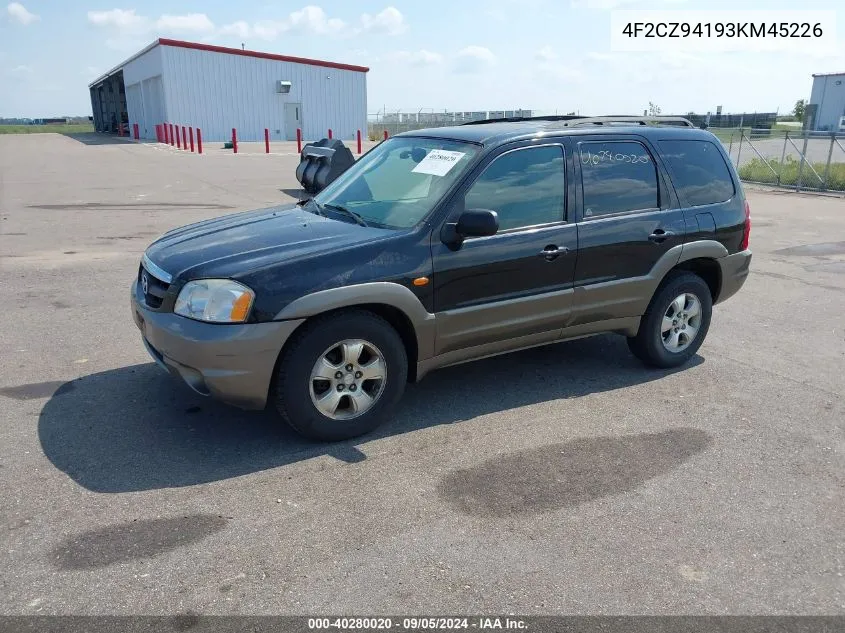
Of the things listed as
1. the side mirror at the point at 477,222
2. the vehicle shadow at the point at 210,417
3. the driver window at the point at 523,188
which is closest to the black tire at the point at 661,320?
the vehicle shadow at the point at 210,417

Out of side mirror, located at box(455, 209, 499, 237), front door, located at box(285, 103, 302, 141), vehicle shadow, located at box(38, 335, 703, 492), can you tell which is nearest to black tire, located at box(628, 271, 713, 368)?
vehicle shadow, located at box(38, 335, 703, 492)

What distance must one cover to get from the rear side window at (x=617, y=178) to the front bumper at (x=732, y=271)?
0.89 metres

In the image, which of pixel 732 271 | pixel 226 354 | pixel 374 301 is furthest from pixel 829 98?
pixel 226 354

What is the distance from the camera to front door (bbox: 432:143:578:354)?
4.32 meters

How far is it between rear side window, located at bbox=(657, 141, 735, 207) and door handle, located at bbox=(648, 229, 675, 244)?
0.35 m

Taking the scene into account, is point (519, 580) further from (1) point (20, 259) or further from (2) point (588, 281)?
(1) point (20, 259)

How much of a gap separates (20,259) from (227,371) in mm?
6787

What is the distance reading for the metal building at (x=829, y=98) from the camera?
59094 mm

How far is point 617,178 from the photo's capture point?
497 cm

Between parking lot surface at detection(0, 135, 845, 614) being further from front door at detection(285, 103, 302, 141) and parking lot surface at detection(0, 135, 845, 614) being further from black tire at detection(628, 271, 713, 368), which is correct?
front door at detection(285, 103, 302, 141)

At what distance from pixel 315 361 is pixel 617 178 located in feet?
8.33

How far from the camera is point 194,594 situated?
2.84 metres

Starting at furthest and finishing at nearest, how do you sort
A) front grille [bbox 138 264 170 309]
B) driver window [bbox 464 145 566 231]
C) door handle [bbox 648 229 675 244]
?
door handle [bbox 648 229 675 244] → driver window [bbox 464 145 566 231] → front grille [bbox 138 264 170 309]

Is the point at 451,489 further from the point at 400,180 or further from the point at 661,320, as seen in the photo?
the point at 661,320
